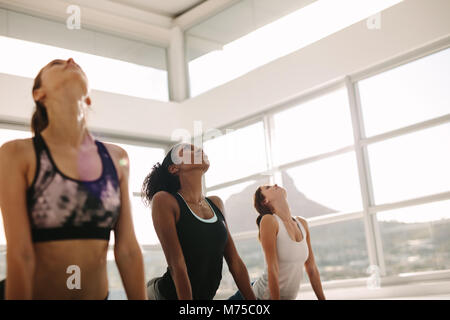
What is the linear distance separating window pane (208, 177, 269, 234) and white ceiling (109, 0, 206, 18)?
2972mm

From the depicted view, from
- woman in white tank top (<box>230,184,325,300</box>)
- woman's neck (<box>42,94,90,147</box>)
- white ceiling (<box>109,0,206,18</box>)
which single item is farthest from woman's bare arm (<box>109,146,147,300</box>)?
white ceiling (<box>109,0,206,18</box>)

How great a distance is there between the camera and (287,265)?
6.77ft

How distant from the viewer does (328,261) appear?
603cm

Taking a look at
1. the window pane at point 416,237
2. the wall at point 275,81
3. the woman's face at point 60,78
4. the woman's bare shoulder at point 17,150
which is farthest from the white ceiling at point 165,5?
the woman's bare shoulder at point 17,150

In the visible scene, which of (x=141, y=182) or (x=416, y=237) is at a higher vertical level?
(x=141, y=182)

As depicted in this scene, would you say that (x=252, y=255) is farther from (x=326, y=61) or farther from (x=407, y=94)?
(x=407, y=94)

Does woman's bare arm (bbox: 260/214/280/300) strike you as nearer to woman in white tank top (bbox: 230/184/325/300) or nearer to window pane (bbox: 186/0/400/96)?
woman in white tank top (bbox: 230/184/325/300)

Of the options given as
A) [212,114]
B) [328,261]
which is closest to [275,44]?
[212,114]

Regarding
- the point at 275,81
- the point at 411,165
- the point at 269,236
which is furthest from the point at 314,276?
the point at 275,81

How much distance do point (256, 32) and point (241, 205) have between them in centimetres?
241

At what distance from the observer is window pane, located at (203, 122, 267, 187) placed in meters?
7.09

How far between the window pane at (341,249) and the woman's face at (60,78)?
5041 millimetres

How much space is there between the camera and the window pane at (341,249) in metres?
5.70
